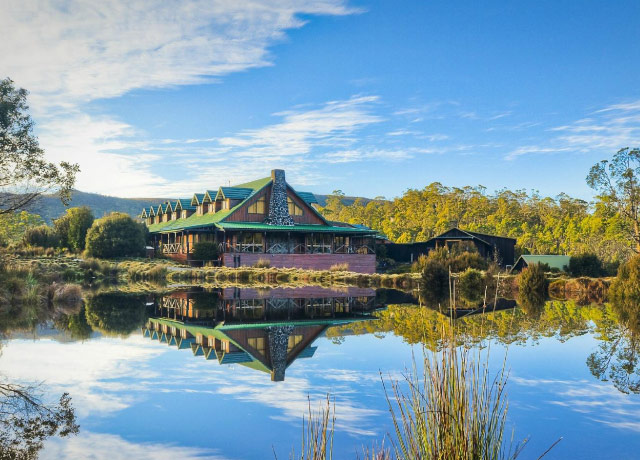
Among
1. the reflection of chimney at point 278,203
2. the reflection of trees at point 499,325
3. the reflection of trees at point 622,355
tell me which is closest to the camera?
the reflection of trees at point 622,355

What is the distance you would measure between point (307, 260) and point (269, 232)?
3960 mm

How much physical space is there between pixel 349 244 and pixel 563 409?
135ft

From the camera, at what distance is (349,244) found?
1869 inches

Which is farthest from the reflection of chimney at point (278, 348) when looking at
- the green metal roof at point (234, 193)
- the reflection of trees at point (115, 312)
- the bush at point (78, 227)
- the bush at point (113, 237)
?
the bush at point (78, 227)

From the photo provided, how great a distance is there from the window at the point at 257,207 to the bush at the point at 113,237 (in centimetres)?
903

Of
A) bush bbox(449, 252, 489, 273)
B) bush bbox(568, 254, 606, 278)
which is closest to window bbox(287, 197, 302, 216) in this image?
bush bbox(449, 252, 489, 273)

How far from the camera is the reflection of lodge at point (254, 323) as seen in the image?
9.27 metres

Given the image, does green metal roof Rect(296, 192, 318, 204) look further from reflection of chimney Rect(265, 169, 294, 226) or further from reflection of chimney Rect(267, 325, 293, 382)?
reflection of chimney Rect(267, 325, 293, 382)

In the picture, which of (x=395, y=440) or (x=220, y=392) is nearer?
(x=395, y=440)

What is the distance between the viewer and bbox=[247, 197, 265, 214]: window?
43916mm

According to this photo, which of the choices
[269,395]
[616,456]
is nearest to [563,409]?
[616,456]

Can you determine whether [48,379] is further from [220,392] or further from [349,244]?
[349,244]

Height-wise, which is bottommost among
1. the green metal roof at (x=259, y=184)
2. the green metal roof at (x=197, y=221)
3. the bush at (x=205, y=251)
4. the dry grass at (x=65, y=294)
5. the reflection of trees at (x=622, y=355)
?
the reflection of trees at (x=622, y=355)

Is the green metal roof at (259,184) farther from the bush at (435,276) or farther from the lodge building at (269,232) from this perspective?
the bush at (435,276)
